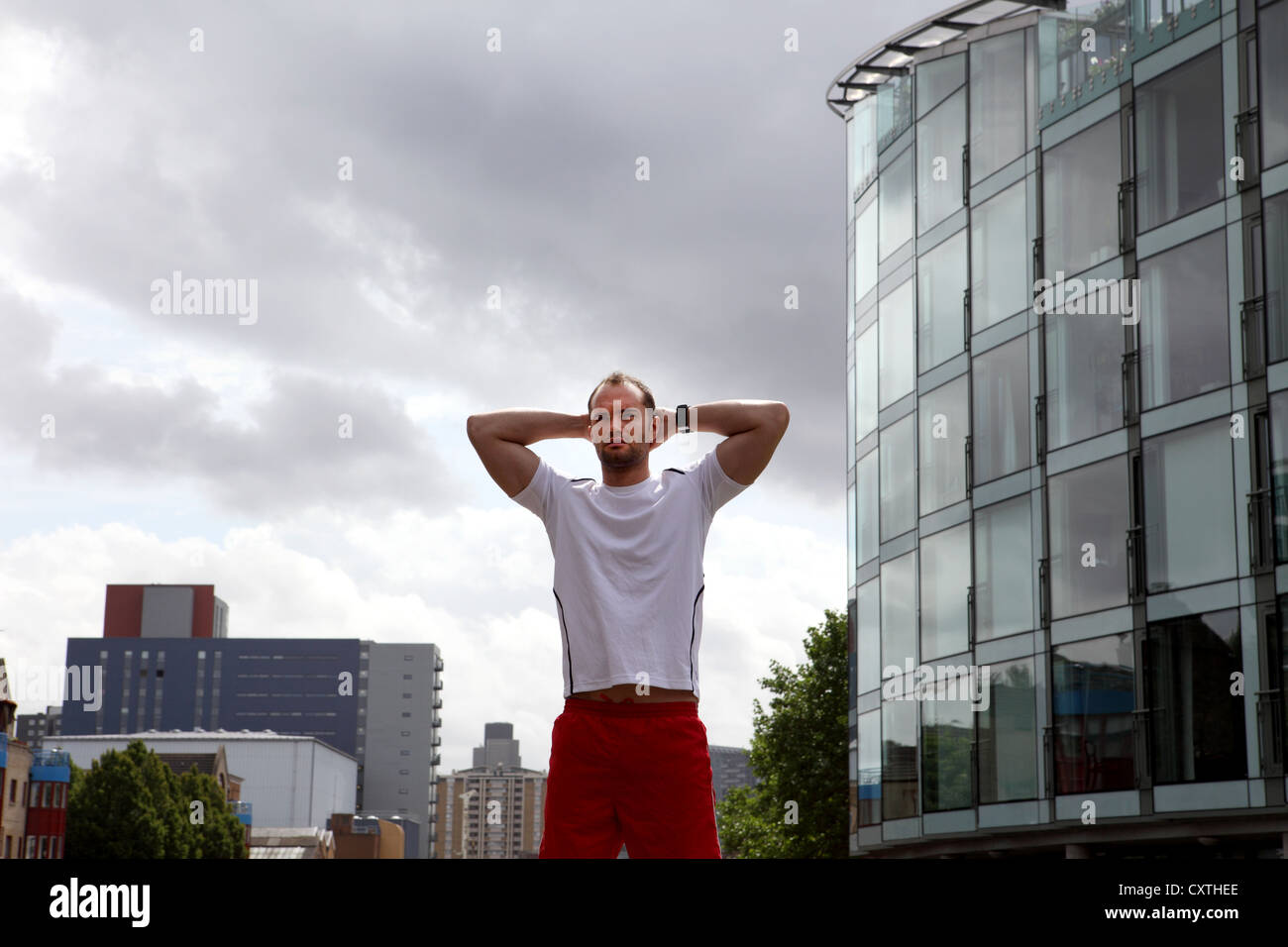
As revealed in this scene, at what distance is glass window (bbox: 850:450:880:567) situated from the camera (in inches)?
1369

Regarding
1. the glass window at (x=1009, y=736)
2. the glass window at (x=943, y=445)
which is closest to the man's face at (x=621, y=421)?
the glass window at (x=1009, y=736)

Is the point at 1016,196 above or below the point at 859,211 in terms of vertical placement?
below

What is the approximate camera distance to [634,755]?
14.6 ft

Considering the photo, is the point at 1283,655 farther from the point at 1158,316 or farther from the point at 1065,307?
the point at 1065,307

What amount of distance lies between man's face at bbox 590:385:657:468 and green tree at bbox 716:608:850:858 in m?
41.7

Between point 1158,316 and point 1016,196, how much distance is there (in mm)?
5372

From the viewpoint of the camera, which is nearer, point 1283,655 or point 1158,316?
point 1283,655

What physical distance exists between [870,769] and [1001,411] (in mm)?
9606

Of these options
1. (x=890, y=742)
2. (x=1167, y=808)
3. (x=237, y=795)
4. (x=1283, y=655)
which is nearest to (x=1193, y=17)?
(x=1283, y=655)

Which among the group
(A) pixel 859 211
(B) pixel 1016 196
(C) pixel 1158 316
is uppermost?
(A) pixel 859 211

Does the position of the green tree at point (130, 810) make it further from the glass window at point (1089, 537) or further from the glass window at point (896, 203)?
the glass window at point (1089, 537)

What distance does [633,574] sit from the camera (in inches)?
179

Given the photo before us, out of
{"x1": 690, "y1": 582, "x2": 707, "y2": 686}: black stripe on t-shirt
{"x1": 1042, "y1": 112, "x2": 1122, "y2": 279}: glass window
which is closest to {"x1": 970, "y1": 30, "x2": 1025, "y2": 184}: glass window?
{"x1": 1042, "y1": 112, "x2": 1122, "y2": 279}: glass window

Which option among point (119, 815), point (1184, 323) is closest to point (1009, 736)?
point (1184, 323)
